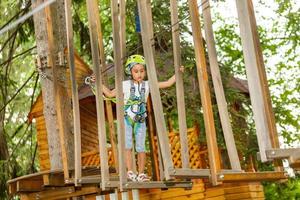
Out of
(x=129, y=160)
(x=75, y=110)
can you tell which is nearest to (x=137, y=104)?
(x=129, y=160)

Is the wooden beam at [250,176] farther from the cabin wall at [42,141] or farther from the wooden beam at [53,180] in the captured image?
the cabin wall at [42,141]

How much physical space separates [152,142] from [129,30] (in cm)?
386

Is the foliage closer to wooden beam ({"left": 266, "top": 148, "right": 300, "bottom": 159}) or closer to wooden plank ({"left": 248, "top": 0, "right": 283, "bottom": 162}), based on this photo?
wooden plank ({"left": 248, "top": 0, "right": 283, "bottom": 162})

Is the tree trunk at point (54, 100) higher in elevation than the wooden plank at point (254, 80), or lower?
higher

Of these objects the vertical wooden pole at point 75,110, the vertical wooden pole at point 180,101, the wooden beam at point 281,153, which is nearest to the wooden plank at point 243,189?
the vertical wooden pole at point 75,110

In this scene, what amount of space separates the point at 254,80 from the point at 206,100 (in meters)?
0.68

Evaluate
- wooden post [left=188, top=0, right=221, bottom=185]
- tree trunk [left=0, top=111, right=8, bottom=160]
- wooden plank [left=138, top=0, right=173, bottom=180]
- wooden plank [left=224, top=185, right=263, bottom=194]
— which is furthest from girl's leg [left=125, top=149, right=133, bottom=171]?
tree trunk [left=0, top=111, right=8, bottom=160]

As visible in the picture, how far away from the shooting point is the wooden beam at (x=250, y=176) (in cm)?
520

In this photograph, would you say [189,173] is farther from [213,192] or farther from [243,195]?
[243,195]

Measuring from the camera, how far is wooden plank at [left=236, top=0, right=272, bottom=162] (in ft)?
15.2

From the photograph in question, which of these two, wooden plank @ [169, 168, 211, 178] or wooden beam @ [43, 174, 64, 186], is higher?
wooden beam @ [43, 174, 64, 186]

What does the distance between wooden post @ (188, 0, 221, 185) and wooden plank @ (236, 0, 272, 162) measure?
22.1 inches

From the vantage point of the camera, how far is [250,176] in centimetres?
542

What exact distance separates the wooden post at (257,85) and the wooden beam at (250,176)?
576mm
